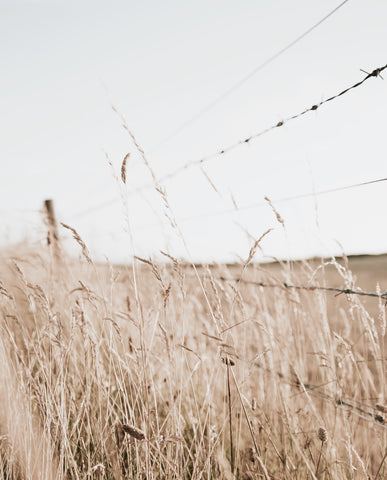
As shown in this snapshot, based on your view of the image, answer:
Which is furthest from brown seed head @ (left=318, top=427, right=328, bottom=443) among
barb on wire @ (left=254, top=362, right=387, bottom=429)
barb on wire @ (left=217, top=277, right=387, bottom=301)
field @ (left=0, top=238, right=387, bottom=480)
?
barb on wire @ (left=217, top=277, right=387, bottom=301)

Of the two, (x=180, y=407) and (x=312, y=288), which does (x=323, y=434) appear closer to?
(x=180, y=407)

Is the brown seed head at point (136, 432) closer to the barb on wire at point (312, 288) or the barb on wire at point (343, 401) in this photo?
the barb on wire at point (312, 288)

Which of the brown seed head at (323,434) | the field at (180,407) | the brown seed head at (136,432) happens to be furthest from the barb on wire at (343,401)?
the brown seed head at (136,432)

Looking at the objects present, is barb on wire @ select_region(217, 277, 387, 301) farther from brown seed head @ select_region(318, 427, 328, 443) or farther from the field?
brown seed head @ select_region(318, 427, 328, 443)

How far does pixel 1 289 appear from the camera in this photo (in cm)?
164

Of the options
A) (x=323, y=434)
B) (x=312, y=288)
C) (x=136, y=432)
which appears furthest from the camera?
(x=312, y=288)

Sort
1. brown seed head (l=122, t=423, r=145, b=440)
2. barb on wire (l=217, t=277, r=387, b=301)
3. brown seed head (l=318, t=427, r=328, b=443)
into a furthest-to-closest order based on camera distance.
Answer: barb on wire (l=217, t=277, r=387, b=301), brown seed head (l=318, t=427, r=328, b=443), brown seed head (l=122, t=423, r=145, b=440)

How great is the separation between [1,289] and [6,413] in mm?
552

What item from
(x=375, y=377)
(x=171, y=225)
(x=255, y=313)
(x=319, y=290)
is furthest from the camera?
(x=375, y=377)

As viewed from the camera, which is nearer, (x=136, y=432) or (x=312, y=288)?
(x=136, y=432)

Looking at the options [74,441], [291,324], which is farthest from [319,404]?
[74,441]

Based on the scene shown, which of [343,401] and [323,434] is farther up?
[323,434]

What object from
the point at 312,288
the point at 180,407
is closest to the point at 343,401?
the point at 312,288

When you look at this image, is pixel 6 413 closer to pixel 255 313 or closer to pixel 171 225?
pixel 171 225
